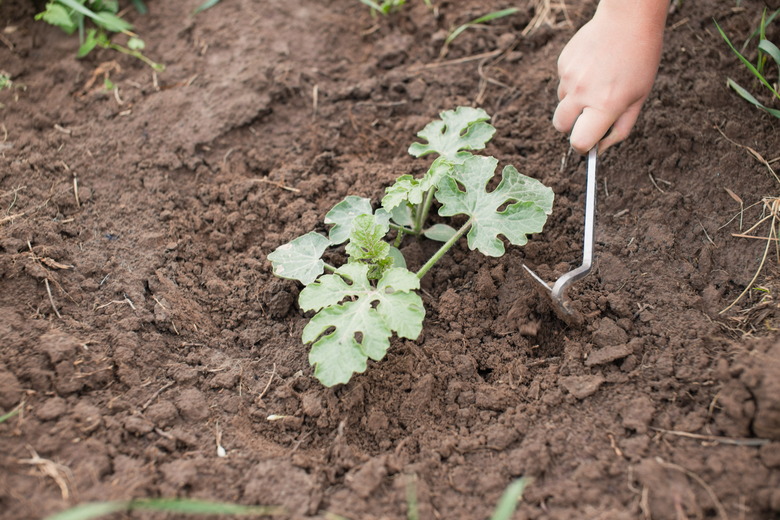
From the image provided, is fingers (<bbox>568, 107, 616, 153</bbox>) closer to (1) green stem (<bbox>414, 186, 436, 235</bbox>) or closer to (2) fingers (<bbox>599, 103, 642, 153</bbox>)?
(2) fingers (<bbox>599, 103, 642, 153</bbox>)

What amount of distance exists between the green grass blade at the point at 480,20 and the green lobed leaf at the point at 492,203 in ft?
3.98

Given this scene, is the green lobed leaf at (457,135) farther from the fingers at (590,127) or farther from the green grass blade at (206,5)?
the green grass blade at (206,5)

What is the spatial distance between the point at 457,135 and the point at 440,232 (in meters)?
0.43

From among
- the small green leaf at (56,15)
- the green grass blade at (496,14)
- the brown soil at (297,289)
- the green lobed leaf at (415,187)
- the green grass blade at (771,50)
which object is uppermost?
the small green leaf at (56,15)

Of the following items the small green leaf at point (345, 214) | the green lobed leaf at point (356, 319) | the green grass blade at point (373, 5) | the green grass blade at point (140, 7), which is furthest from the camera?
the green grass blade at point (140, 7)

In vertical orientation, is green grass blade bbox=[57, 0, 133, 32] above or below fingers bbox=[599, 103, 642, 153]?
above

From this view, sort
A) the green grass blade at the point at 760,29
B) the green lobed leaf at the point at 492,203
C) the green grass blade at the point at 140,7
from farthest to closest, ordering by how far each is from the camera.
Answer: the green grass blade at the point at 140,7 < the green grass blade at the point at 760,29 < the green lobed leaf at the point at 492,203

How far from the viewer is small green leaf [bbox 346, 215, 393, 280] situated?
2387 millimetres

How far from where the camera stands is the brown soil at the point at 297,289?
201cm

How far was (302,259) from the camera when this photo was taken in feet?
8.16

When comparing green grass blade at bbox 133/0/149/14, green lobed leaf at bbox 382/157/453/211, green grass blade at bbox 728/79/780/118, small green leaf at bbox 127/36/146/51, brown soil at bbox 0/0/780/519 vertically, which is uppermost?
green grass blade at bbox 133/0/149/14

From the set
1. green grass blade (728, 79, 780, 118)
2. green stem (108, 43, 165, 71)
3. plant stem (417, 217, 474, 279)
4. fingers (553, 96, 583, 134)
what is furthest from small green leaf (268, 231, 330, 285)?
green grass blade (728, 79, 780, 118)

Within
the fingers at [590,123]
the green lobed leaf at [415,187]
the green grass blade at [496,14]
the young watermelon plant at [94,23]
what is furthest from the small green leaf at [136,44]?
the fingers at [590,123]

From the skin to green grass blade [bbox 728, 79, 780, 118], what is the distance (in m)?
0.68
